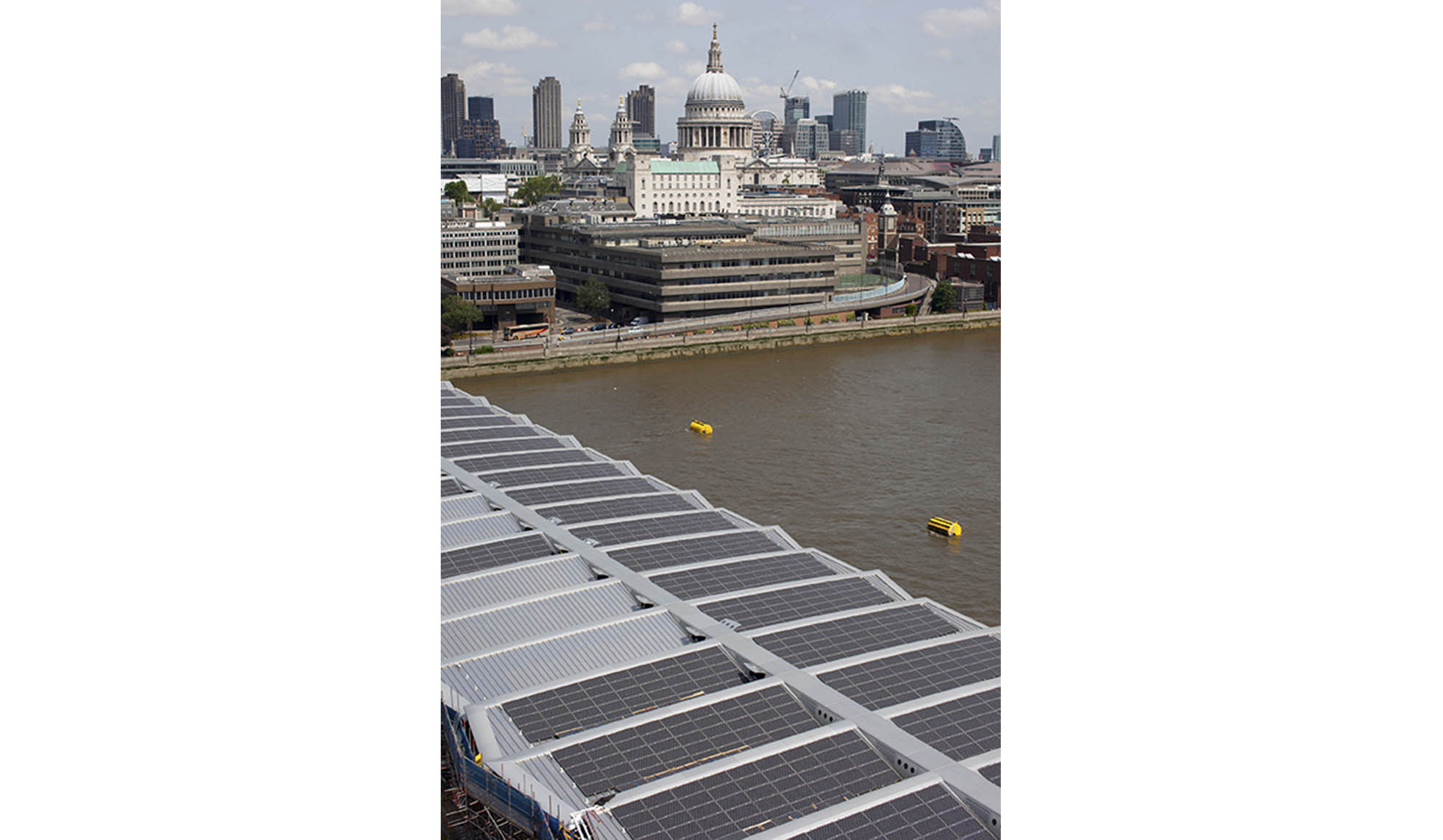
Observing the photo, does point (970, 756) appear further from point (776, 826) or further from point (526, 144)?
point (526, 144)

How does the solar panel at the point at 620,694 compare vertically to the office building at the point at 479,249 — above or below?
below

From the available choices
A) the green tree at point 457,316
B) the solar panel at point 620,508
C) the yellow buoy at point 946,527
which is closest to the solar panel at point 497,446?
the solar panel at point 620,508

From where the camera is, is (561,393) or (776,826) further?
(561,393)

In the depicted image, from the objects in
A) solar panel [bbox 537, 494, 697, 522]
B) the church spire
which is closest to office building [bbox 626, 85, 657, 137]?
the church spire

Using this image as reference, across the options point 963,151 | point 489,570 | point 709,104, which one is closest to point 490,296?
point 489,570

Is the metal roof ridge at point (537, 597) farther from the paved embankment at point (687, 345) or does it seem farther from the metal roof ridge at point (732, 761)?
the paved embankment at point (687, 345)

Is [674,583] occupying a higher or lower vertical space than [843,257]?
lower
